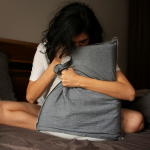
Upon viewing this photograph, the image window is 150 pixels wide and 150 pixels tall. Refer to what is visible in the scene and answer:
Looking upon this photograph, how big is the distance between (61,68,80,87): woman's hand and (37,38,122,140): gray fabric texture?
0.08ft

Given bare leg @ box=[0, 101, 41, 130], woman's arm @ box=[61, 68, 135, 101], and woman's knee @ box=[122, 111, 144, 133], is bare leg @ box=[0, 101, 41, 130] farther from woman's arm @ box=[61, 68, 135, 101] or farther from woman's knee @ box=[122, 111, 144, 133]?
woman's knee @ box=[122, 111, 144, 133]

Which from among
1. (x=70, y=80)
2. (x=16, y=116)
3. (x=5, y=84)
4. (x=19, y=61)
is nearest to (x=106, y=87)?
(x=70, y=80)

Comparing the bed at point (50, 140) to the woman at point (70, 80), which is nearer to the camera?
the bed at point (50, 140)

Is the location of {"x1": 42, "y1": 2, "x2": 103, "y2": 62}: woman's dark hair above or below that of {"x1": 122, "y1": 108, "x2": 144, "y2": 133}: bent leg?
above

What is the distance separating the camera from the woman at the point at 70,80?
2.92ft

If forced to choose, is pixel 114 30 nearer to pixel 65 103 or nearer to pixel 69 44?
pixel 69 44

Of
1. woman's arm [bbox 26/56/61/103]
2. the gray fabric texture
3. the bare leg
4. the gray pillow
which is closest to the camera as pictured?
the gray fabric texture

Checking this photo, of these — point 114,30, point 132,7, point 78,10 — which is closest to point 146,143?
point 78,10

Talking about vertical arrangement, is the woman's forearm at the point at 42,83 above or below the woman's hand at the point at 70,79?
below

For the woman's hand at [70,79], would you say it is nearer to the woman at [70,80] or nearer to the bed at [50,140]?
the woman at [70,80]

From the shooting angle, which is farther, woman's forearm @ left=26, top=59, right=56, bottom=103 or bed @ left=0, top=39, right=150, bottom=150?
woman's forearm @ left=26, top=59, right=56, bottom=103

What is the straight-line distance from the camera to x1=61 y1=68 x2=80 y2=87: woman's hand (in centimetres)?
88

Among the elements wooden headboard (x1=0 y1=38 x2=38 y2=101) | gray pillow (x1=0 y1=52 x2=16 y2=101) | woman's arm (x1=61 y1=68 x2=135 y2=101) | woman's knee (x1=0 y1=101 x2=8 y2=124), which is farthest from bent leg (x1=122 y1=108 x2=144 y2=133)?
wooden headboard (x1=0 y1=38 x2=38 y2=101)

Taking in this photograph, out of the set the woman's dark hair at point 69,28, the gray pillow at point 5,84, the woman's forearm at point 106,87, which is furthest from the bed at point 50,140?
the woman's dark hair at point 69,28
